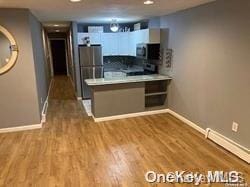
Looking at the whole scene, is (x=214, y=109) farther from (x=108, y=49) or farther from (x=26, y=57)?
(x=108, y=49)

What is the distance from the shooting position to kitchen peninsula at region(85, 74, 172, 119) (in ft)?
14.5

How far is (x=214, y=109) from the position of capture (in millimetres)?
3502

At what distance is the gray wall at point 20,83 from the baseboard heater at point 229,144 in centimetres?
318

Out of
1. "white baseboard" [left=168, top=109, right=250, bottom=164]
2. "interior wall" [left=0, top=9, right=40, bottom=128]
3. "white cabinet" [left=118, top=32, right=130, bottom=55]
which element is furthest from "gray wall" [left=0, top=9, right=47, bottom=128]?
"white cabinet" [left=118, top=32, right=130, bottom=55]

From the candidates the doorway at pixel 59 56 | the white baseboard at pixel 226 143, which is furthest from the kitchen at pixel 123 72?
the doorway at pixel 59 56

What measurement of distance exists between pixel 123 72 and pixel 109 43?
111 cm

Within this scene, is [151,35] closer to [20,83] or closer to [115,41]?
[115,41]

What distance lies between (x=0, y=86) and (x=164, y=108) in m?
3.46

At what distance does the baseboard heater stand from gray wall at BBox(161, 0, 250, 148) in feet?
0.23

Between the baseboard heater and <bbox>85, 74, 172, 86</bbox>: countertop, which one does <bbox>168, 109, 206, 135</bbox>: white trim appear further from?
<bbox>85, 74, 172, 86</bbox>: countertop

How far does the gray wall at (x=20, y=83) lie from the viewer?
12.0 ft

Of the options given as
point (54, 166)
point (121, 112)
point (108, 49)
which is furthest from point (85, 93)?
point (54, 166)

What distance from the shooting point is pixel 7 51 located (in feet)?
12.4

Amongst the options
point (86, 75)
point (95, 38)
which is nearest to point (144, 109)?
point (86, 75)
